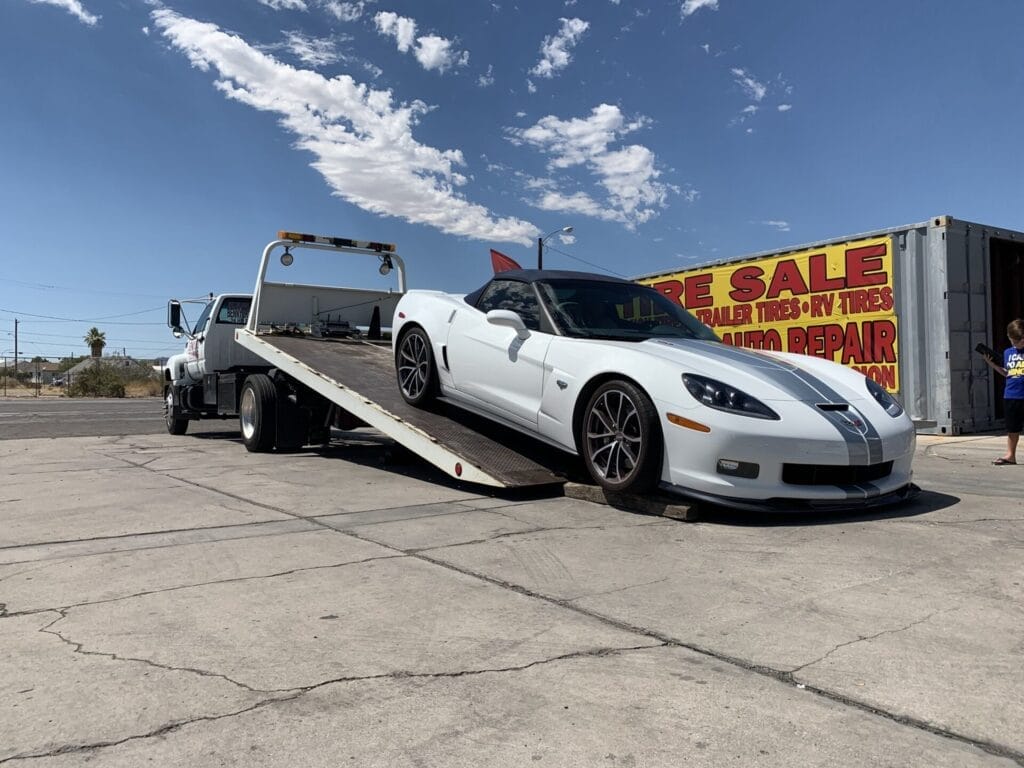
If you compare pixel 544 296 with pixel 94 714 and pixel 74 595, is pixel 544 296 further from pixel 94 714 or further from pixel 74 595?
pixel 94 714

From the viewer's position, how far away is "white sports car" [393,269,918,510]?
4660 millimetres

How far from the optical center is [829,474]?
4.80m

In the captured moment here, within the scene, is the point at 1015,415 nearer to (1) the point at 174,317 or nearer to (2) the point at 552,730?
(2) the point at 552,730

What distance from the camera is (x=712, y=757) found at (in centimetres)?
203

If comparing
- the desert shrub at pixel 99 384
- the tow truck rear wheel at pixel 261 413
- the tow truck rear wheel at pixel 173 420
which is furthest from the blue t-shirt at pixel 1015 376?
the desert shrub at pixel 99 384

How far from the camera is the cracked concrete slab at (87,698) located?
85.4 inches

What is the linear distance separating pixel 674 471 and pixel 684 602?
1.60 meters

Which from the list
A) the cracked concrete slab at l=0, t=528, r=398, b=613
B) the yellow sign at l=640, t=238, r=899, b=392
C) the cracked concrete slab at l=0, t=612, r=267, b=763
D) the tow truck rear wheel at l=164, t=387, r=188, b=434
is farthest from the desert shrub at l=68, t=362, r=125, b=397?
the cracked concrete slab at l=0, t=612, r=267, b=763

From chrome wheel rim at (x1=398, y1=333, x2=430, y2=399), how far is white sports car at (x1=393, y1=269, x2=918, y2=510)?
48 centimetres

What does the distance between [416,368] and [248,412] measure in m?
3.53

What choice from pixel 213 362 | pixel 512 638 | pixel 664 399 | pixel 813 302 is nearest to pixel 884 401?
pixel 664 399

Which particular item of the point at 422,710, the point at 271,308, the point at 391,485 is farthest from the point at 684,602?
the point at 271,308

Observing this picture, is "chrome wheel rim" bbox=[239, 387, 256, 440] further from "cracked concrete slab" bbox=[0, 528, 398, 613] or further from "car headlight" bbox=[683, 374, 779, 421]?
"car headlight" bbox=[683, 374, 779, 421]

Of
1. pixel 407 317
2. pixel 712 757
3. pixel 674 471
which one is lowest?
pixel 712 757
